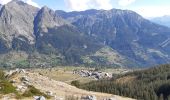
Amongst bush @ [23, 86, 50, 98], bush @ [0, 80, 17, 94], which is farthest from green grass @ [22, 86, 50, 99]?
bush @ [0, 80, 17, 94]

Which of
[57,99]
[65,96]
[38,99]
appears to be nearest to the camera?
[38,99]

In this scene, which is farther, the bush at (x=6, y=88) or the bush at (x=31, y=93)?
the bush at (x=31, y=93)

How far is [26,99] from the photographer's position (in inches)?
6398

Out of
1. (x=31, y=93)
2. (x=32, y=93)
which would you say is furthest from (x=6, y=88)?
(x=32, y=93)

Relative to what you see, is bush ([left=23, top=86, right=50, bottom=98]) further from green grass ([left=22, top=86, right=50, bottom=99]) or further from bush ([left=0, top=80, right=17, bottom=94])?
bush ([left=0, top=80, right=17, bottom=94])

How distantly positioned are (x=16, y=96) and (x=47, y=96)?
16466 millimetres

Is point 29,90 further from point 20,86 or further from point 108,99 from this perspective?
point 108,99

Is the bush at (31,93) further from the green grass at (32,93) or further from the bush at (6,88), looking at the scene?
the bush at (6,88)

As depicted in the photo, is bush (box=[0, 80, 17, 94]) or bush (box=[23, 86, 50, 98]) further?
bush (box=[23, 86, 50, 98])

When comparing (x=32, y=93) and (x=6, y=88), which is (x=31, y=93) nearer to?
(x=32, y=93)

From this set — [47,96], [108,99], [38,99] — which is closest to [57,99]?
[47,96]

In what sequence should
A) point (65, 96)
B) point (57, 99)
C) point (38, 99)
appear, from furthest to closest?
1. point (65, 96)
2. point (57, 99)
3. point (38, 99)

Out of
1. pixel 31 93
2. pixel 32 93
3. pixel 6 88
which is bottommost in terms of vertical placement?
→ pixel 32 93

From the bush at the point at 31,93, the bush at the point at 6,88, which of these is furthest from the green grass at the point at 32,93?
the bush at the point at 6,88
